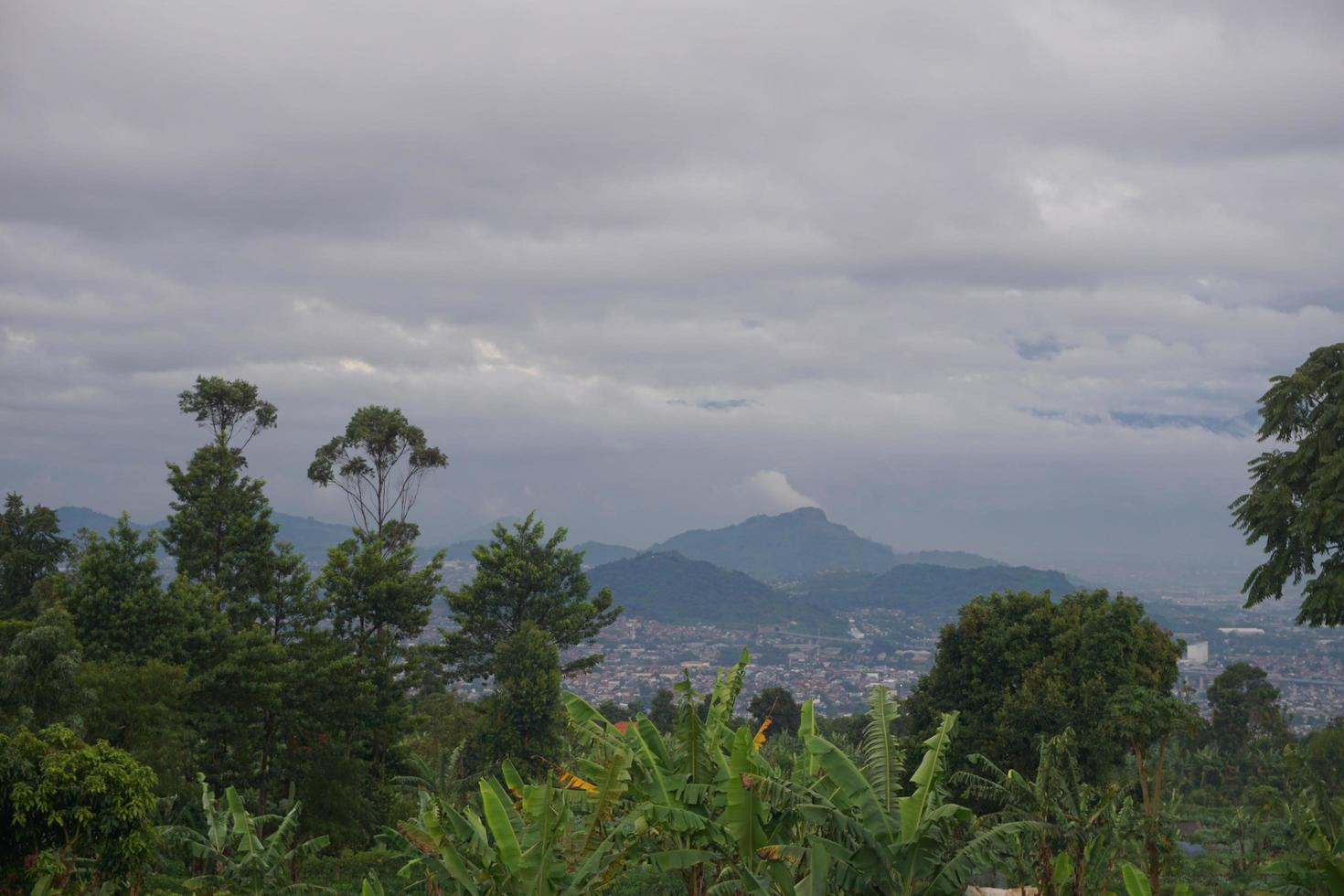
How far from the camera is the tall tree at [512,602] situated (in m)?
35.1

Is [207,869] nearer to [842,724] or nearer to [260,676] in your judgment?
[260,676]

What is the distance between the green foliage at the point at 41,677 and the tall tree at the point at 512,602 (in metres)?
16.4

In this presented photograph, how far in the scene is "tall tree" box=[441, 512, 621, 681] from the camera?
35125 mm

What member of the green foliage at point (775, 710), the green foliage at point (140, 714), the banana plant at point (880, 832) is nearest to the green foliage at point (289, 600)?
the green foliage at point (140, 714)

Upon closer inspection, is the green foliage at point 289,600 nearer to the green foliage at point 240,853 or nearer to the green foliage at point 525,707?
the green foliage at point 525,707

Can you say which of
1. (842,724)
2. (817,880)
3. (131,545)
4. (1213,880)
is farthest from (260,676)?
(842,724)

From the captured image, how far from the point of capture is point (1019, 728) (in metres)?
28.1

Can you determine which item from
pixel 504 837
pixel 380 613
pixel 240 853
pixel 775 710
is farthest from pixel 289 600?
pixel 775 710

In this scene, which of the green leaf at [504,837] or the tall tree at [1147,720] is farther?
the tall tree at [1147,720]

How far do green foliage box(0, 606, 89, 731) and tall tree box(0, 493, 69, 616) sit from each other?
17.8m

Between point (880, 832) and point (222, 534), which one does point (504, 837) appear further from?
point (222, 534)

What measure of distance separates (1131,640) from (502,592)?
20.6 m

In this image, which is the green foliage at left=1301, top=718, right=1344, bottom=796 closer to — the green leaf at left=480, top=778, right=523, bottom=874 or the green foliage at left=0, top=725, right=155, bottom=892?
the green leaf at left=480, top=778, right=523, bottom=874

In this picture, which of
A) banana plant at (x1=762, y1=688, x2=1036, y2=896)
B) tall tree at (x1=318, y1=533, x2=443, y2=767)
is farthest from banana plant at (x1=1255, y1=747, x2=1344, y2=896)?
tall tree at (x1=318, y1=533, x2=443, y2=767)
